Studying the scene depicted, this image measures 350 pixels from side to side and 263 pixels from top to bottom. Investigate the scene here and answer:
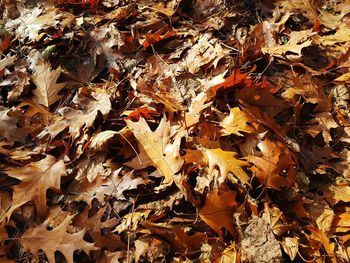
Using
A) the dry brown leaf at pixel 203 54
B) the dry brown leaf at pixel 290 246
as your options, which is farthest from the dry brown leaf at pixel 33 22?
the dry brown leaf at pixel 290 246

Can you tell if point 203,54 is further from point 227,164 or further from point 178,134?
point 227,164

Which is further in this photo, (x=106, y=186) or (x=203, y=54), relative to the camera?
(x=203, y=54)

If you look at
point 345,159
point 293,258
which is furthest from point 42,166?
point 345,159

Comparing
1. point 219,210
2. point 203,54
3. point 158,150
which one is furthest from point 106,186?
point 203,54

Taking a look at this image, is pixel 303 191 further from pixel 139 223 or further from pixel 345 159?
pixel 139 223

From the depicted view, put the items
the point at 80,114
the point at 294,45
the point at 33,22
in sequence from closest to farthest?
1. the point at 80,114
2. the point at 294,45
3. the point at 33,22

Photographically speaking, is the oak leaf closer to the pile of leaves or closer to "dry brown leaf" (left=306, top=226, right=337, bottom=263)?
the pile of leaves

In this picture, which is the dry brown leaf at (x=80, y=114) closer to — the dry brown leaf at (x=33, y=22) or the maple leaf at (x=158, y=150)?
the maple leaf at (x=158, y=150)

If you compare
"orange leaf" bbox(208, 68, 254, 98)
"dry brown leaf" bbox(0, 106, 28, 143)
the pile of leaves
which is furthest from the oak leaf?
"orange leaf" bbox(208, 68, 254, 98)
